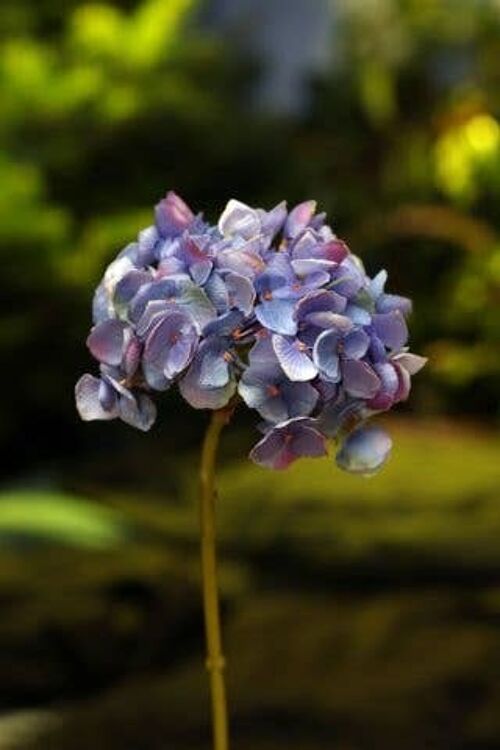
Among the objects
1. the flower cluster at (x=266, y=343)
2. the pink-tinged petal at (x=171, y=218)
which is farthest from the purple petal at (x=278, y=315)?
the pink-tinged petal at (x=171, y=218)

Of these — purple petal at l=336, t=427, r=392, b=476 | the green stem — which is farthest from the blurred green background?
purple petal at l=336, t=427, r=392, b=476

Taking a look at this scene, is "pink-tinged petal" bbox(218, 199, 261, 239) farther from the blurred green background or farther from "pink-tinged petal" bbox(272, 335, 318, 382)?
the blurred green background

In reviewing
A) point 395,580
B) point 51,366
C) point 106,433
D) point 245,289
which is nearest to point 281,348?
point 245,289

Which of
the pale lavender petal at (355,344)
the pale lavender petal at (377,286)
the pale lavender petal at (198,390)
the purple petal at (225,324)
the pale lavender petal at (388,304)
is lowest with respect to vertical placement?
the pale lavender petal at (198,390)

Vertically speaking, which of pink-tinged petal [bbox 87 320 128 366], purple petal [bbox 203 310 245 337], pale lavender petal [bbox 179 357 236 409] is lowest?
pale lavender petal [bbox 179 357 236 409]

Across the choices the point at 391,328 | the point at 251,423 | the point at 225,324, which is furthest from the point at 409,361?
the point at 251,423

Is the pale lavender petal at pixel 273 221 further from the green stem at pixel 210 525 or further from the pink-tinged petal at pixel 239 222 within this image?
the green stem at pixel 210 525

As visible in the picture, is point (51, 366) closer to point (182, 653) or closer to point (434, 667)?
point (182, 653)
